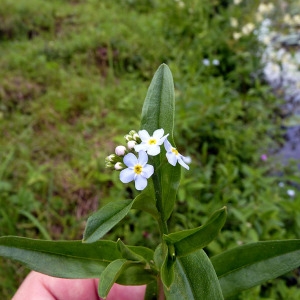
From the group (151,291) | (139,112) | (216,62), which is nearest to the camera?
(151,291)

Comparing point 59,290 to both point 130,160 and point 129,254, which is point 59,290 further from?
point 130,160

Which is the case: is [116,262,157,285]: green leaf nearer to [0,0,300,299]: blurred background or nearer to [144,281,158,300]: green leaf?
[144,281,158,300]: green leaf

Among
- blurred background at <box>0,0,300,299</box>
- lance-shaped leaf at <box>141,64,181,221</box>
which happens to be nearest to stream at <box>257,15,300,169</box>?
blurred background at <box>0,0,300,299</box>

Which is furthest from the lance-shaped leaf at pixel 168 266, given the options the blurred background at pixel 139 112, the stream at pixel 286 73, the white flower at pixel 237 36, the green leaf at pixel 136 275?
the white flower at pixel 237 36

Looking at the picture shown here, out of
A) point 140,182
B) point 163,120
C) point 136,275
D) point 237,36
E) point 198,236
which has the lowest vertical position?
point 136,275

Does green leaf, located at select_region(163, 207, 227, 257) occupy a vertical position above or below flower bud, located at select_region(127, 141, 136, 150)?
below

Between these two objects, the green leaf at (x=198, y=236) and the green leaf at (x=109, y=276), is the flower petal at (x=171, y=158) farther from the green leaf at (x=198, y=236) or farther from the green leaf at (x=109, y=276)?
the green leaf at (x=109, y=276)

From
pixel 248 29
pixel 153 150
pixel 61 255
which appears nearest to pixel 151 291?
pixel 61 255

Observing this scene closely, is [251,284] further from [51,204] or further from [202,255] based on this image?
[51,204]
